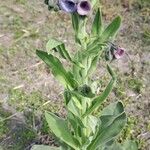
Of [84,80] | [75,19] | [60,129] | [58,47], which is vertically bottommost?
[60,129]

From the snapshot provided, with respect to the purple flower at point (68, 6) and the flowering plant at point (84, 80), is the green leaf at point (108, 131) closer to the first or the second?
the flowering plant at point (84, 80)

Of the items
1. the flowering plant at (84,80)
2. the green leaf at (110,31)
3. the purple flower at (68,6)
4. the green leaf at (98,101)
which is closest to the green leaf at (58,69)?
the flowering plant at (84,80)

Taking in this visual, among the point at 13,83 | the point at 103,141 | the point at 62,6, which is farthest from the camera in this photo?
the point at 13,83

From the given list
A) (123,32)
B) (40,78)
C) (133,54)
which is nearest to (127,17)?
(123,32)

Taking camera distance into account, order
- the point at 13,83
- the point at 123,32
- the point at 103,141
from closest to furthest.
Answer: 1. the point at 103,141
2. the point at 13,83
3. the point at 123,32

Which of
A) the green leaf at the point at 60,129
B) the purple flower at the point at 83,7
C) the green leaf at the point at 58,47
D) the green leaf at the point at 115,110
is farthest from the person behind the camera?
the green leaf at the point at 115,110

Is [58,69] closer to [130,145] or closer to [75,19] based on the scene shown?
[75,19]

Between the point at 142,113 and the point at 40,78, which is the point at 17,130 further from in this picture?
the point at 142,113

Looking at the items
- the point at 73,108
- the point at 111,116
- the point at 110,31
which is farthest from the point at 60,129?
the point at 110,31
